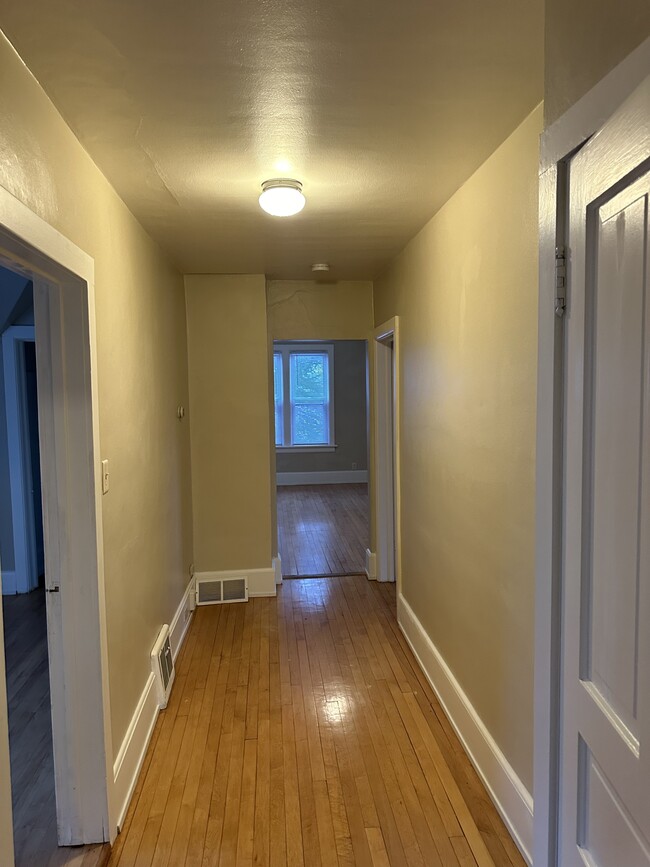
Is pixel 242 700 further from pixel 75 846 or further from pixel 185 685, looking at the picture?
pixel 75 846

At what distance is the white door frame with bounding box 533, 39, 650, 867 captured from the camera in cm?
117

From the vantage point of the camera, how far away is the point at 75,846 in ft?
6.57

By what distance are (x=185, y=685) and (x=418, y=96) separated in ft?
9.55

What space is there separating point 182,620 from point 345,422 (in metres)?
6.22

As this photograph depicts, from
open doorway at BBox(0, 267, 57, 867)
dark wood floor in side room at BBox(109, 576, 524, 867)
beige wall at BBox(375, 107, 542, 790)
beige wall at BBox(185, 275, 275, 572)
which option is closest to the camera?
beige wall at BBox(375, 107, 542, 790)

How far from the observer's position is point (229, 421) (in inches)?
173

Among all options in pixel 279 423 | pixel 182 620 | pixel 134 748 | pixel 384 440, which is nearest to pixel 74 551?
pixel 134 748

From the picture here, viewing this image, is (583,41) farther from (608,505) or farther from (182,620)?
(182,620)

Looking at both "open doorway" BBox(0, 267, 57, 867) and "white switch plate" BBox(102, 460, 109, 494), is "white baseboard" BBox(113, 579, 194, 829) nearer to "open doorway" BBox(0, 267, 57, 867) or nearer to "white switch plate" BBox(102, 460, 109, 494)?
"open doorway" BBox(0, 267, 57, 867)

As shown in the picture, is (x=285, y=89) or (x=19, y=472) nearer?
(x=285, y=89)

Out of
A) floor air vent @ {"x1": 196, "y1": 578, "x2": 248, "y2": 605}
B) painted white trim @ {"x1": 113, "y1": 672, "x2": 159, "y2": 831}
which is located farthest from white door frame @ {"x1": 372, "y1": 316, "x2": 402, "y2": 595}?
painted white trim @ {"x1": 113, "y1": 672, "x2": 159, "y2": 831}

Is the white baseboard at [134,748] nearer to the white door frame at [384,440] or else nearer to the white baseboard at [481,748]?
the white baseboard at [481,748]

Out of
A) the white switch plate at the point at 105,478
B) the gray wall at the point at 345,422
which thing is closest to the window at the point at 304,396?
the gray wall at the point at 345,422

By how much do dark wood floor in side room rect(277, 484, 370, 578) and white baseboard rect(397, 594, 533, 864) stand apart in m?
1.91
